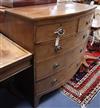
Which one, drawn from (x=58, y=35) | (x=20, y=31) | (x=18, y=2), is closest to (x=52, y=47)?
(x=58, y=35)

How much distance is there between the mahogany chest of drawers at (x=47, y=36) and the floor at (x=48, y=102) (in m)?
0.17

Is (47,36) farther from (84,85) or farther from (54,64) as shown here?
(84,85)

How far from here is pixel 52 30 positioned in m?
1.23

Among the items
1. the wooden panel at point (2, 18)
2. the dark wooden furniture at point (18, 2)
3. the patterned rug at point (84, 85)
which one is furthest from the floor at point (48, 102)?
the dark wooden furniture at point (18, 2)

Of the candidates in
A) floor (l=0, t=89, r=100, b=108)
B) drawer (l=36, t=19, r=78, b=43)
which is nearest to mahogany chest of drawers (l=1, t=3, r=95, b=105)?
drawer (l=36, t=19, r=78, b=43)

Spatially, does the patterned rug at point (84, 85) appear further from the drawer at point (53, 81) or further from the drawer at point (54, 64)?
the drawer at point (54, 64)

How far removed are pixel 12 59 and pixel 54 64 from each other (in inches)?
17.9

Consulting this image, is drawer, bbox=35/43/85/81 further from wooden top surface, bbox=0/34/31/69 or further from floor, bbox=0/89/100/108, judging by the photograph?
floor, bbox=0/89/100/108

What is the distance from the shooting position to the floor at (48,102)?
1.60 m

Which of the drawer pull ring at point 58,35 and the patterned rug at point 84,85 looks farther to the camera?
the patterned rug at point 84,85

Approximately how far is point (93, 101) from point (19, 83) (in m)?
0.82

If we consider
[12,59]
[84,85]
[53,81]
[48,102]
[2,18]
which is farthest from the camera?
[84,85]

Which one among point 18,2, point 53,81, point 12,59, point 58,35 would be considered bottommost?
point 53,81

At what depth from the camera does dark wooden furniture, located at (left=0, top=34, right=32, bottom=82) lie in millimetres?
1073
